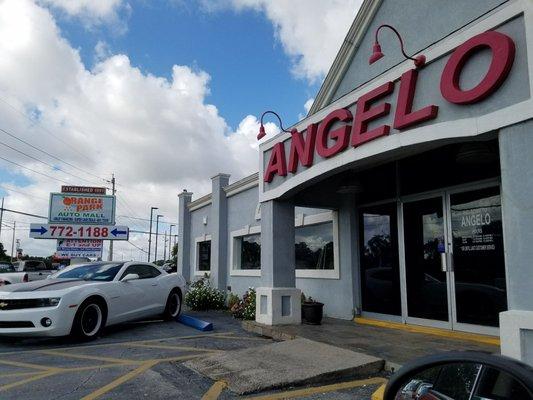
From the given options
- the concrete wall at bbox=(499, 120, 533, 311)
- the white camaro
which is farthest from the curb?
the concrete wall at bbox=(499, 120, 533, 311)

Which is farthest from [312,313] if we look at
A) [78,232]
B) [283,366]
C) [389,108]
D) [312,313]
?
[78,232]

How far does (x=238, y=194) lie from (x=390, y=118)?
8.76 metres

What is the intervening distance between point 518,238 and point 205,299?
10.6 m

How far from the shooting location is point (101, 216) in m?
21.8

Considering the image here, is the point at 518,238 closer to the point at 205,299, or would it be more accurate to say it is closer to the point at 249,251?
the point at 249,251

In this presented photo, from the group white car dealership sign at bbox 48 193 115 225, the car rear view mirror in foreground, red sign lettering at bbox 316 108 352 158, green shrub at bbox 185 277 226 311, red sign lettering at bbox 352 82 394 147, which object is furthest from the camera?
white car dealership sign at bbox 48 193 115 225

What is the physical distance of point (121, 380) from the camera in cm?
580

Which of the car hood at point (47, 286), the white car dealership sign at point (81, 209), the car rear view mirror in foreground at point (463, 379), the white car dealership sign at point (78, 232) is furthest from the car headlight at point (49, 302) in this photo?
the white car dealership sign at point (81, 209)

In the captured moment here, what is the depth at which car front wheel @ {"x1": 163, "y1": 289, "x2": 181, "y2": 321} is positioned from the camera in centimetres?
1119

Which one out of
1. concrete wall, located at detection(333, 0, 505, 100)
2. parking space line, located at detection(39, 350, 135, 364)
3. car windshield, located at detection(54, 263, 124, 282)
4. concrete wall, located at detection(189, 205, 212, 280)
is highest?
concrete wall, located at detection(333, 0, 505, 100)

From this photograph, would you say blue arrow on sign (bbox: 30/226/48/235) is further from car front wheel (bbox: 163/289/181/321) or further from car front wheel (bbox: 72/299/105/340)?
car front wheel (bbox: 72/299/105/340)

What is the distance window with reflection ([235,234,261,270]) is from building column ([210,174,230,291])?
2.02 ft

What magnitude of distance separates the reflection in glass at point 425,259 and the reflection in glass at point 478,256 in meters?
0.33

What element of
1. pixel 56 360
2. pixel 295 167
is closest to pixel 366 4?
pixel 295 167
